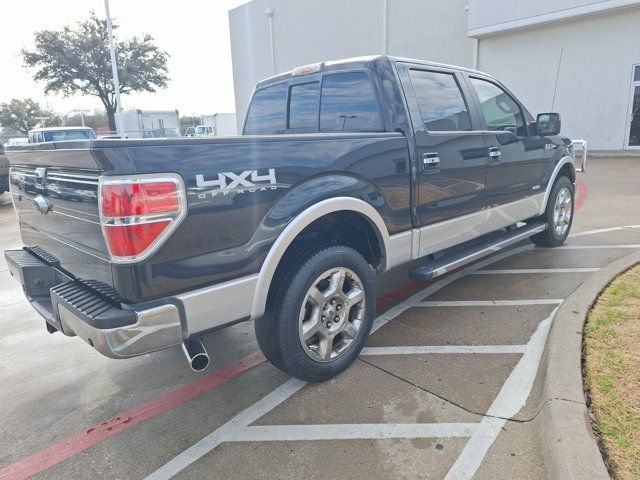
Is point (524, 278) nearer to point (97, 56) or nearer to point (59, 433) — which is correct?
point (59, 433)

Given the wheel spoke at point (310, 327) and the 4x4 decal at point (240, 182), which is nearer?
the 4x4 decal at point (240, 182)

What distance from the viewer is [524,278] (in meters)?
4.86

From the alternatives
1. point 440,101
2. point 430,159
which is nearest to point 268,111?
point 440,101

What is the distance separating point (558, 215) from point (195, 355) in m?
5.04

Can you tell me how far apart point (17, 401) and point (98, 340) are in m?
1.42

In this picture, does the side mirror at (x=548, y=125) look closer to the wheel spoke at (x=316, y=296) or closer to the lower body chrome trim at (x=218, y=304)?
the wheel spoke at (x=316, y=296)

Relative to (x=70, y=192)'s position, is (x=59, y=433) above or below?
below

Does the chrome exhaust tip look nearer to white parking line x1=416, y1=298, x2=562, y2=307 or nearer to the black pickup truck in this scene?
the black pickup truck

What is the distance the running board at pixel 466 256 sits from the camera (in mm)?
3670

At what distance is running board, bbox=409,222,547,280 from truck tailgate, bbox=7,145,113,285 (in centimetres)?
232

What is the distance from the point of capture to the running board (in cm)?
367

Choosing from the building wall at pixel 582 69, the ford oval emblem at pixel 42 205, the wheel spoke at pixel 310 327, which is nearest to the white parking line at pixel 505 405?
the wheel spoke at pixel 310 327

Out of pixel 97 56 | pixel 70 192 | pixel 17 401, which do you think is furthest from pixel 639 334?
pixel 97 56

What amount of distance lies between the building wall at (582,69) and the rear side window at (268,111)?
15.6 meters
